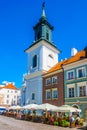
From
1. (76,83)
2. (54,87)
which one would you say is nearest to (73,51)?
(54,87)

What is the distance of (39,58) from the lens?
45.9m

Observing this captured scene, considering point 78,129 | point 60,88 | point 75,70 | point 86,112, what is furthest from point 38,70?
point 78,129

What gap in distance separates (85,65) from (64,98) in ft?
24.2

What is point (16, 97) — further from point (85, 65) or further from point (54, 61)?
point (85, 65)

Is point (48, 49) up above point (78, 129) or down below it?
above

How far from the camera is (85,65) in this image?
1281 inches

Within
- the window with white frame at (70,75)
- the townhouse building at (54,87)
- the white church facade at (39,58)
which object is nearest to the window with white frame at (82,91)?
the window with white frame at (70,75)

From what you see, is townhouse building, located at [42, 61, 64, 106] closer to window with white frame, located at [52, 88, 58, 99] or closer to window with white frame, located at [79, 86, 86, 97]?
window with white frame, located at [52, 88, 58, 99]

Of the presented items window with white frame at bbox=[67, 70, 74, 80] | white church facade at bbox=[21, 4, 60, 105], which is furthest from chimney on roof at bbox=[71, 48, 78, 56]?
window with white frame at bbox=[67, 70, 74, 80]

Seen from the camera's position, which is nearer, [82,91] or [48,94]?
[82,91]

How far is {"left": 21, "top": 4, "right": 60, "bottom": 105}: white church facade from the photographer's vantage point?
144ft

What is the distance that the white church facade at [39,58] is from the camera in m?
43.7

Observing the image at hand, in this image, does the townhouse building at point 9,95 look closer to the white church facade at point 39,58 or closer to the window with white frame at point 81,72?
the white church facade at point 39,58

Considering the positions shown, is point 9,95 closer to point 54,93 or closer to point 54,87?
point 54,93
